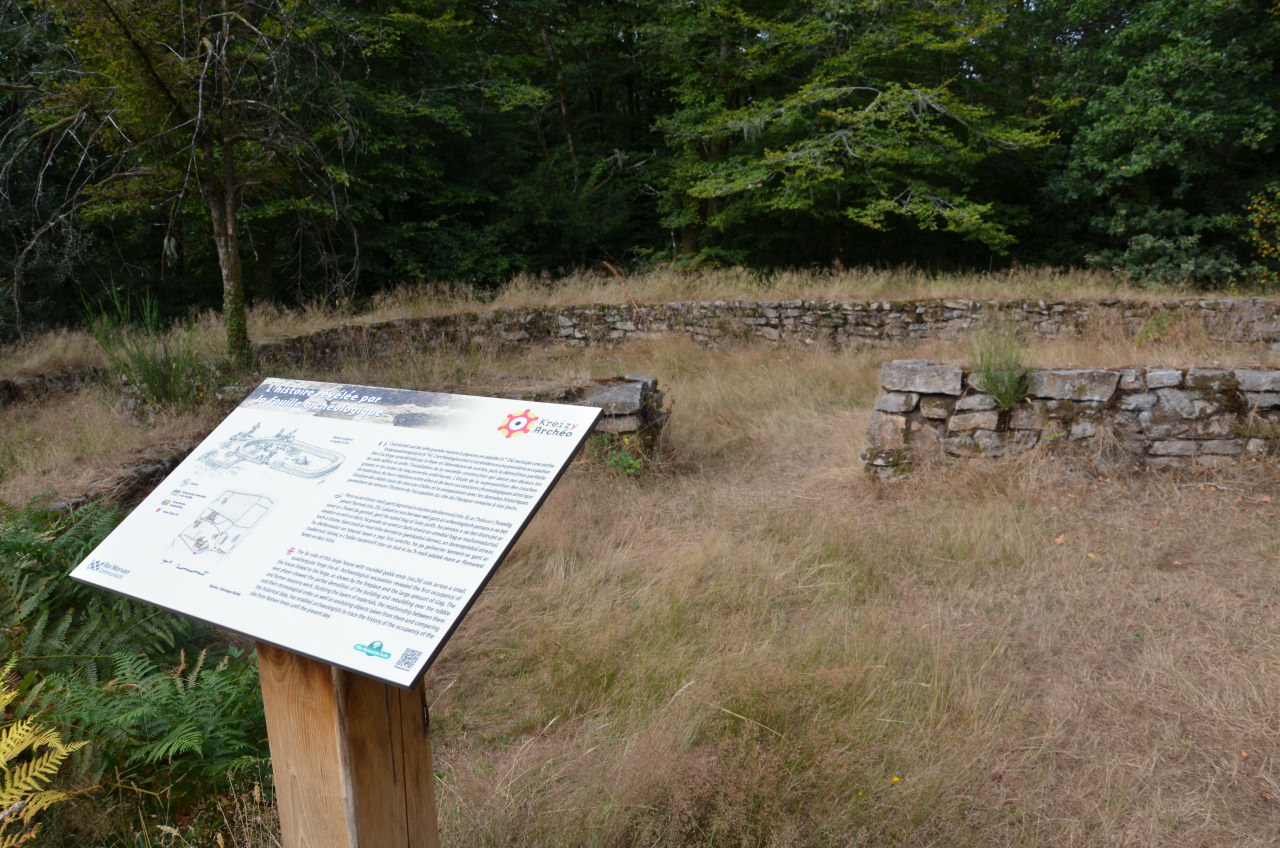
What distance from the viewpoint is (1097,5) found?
12758 mm

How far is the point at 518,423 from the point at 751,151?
553 inches

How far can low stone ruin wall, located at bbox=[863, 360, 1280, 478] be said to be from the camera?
5043 mm

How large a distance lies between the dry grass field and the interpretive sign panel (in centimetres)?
115

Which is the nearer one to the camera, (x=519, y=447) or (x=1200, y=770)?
(x=519, y=447)

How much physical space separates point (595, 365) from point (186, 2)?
5.41 meters

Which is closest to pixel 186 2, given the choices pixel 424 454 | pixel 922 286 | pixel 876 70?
pixel 424 454

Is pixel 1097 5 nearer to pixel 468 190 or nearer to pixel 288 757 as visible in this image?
pixel 468 190

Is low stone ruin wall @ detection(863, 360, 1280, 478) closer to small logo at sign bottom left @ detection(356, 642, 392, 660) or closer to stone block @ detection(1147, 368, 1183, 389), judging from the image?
stone block @ detection(1147, 368, 1183, 389)

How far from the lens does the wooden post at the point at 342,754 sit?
150cm

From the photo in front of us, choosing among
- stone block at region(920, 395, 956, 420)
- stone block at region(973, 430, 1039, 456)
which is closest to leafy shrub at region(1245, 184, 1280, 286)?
stone block at region(973, 430, 1039, 456)

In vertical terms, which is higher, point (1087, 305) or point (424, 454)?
point (424, 454)

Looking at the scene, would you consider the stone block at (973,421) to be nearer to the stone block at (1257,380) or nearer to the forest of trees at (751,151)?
the stone block at (1257,380)

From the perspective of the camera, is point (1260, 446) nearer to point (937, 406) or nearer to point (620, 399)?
point (937, 406)

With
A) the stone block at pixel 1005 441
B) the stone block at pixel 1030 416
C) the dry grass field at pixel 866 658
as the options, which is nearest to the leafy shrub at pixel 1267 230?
the dry grass field at pixel 866 658
